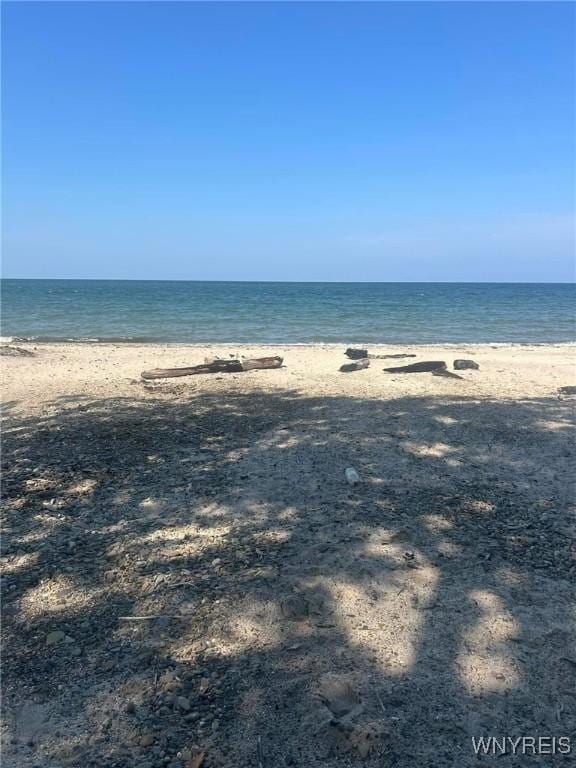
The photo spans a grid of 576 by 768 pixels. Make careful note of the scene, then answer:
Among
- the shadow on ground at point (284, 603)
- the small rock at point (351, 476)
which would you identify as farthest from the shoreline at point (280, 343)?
the small rock at point (351, 476)

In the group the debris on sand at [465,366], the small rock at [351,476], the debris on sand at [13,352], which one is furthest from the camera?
the debris on sand at [13,352]

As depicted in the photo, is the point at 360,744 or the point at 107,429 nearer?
the point at 360,744

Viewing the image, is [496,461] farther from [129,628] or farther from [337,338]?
[337,338]

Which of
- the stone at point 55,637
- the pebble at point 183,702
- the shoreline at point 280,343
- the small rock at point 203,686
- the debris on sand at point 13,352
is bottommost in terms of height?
the shoreline at point 280,343

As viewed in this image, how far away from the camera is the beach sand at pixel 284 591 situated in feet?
6.94

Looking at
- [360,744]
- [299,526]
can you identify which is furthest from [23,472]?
[360,744]

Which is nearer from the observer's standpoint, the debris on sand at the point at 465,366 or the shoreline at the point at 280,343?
the debris on sand at the point at 465,366

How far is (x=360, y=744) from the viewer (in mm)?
2029

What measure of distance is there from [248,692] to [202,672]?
0.23 metres

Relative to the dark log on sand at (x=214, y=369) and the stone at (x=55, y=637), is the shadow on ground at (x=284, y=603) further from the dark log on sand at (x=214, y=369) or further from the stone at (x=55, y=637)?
the dark log on sand at (x=214, y=369)

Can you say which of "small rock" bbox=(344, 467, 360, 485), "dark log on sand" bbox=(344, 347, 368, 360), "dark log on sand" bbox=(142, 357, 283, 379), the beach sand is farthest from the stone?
"dark log on sand" bbox=(344, 347, 368, 360)

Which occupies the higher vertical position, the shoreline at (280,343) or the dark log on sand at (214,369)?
the dark log on sand at (214,369)

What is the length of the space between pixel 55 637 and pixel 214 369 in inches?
283

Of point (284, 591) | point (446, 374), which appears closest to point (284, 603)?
point (284, 591)
